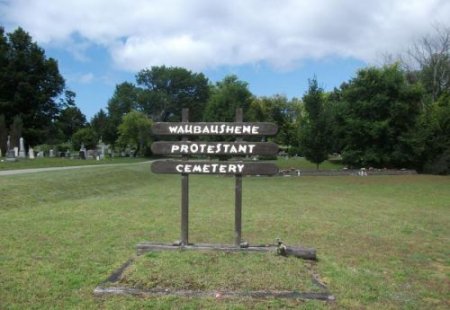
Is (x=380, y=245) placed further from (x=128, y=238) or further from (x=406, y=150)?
(x=406, y=150)

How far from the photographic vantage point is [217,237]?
9297mm

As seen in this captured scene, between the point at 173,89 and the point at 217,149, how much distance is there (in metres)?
89.0

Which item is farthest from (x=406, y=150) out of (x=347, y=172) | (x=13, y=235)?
(x=13, y=235)

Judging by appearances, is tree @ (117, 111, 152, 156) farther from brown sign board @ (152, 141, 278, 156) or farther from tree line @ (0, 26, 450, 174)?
brown sign board @ (152, 141, 278, 156)

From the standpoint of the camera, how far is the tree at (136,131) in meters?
67.4

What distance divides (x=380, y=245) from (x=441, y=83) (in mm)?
51334

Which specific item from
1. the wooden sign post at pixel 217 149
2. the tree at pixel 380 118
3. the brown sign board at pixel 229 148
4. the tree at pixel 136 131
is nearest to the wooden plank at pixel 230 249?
the wooden sign post at pixel 217 149

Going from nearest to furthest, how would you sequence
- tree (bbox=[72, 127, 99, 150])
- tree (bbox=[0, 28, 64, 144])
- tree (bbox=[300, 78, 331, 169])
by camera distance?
tree (bbox=[300, 78, 331, 169]), tree (bbox=[0, 28, 64, 144]), tree (bbox=[72, 127, 99, 150])

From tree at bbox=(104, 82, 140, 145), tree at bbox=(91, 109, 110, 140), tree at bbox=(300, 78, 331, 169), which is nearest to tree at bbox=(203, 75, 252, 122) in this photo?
tree at bbox=(300, 78, 331, 169)

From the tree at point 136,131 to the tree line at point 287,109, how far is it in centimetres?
14

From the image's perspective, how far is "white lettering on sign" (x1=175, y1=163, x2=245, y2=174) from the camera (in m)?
7.50

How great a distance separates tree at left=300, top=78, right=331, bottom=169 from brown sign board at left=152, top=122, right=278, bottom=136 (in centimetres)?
2633

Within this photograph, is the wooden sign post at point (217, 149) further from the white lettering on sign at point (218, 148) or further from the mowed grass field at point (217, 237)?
the mowed grass field at point (217, 237)

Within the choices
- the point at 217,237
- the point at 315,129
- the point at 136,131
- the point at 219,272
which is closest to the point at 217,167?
the point at 219,272
